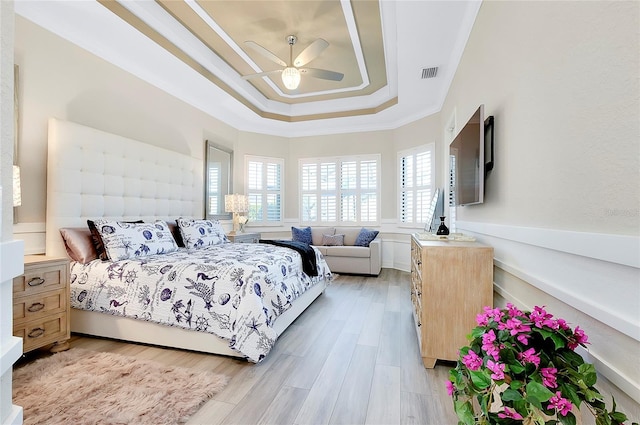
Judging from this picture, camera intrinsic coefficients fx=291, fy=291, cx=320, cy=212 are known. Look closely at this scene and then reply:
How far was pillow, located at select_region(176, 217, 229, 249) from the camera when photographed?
3504 mm

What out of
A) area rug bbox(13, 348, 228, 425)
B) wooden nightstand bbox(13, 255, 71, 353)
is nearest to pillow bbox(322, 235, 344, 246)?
area rug bbox(13, 348, 228, 425)

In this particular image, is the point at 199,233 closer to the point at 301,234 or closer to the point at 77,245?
the point at 77,245

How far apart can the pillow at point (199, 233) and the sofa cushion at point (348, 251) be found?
1947 millimetres

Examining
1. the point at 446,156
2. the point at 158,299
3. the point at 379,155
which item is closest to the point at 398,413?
the point at 158,299

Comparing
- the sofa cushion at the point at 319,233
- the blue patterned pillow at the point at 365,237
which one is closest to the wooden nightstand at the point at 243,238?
the sofa cushion at the point at 319,233

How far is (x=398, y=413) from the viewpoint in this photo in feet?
5.29

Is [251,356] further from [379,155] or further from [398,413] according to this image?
[379,155]

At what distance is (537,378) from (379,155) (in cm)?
529

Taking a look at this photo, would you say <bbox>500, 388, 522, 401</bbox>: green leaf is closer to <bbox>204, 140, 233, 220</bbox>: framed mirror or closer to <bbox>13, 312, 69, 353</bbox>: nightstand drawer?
<bbox>13, 312, 69, 353</bbox>: nightstand drawer

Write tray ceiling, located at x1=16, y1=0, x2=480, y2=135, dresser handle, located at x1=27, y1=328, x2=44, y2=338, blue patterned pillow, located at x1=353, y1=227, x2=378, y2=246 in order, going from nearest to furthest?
dresser handle, located at x1=27, y1=328, x2=44, y2=338 → tray ceiling, located at x1=16, y1=0, x2=480, y2=135 → blue patterned pillow, located at x1=353, y1=227, x2=378, y2=246

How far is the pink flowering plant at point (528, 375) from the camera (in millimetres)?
745

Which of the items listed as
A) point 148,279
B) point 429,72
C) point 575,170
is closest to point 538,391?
point 575,170

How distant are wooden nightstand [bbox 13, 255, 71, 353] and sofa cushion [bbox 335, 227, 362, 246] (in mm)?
4207

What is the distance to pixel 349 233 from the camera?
226 inches
